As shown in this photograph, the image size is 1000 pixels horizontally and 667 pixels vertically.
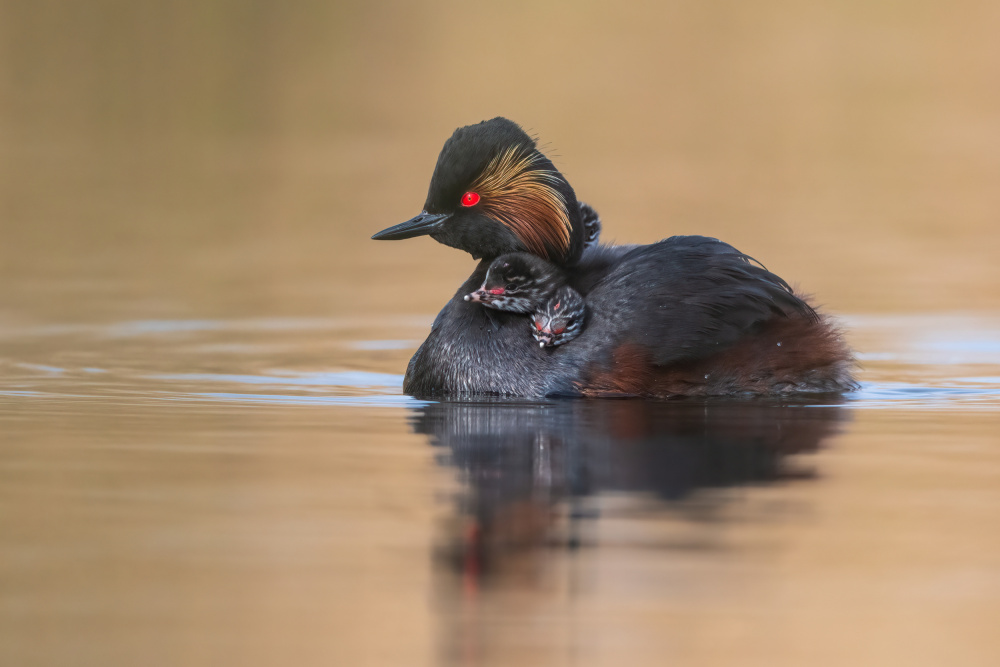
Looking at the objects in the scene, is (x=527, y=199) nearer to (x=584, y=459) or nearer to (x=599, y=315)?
(x=599, y=315)

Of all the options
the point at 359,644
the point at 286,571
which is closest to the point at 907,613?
the point at 359,644

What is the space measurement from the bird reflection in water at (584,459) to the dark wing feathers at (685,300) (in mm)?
321

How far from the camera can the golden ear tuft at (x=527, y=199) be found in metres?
8.43

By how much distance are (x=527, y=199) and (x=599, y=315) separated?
0.74m

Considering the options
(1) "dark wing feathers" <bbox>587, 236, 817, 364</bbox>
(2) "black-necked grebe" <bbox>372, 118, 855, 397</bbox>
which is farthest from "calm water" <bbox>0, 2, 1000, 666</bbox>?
(1) "dark wing feathers" <bbox>587, 236, 817, 364</bbox>

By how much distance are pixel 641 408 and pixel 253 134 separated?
2150 centimetres

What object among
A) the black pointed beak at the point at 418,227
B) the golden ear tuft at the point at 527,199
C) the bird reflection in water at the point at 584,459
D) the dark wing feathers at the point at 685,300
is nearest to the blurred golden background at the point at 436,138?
the black pointed beak at the point at 418,227

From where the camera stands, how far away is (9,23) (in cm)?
3800

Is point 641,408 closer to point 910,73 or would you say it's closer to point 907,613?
point 907,613

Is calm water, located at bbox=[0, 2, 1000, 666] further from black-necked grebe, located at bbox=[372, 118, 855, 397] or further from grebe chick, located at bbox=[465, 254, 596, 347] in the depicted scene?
grebe chick, located at bbox=[465, 254, 596, 347]

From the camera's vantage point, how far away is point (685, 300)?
8078mm

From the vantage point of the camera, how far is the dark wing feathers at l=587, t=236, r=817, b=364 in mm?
7996

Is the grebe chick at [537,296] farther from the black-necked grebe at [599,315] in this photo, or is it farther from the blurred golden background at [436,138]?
the blurred golden background at [436,138]

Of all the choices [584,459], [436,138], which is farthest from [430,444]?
[436,138]
